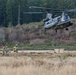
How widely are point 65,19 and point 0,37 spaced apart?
29756 mm

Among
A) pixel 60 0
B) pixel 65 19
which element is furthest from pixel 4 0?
pixel 65 19

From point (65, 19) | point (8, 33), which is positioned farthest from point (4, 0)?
point (65, 19)

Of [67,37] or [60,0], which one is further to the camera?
[60,0]

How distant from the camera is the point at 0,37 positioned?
197 ft

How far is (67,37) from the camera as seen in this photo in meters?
62.1

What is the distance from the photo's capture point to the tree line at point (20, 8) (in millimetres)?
80188

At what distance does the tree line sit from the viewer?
3157 inches

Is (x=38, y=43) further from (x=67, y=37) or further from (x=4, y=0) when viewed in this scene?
(x=4, y=0)

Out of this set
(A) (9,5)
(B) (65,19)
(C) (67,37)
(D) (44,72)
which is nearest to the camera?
(D) (44,72)

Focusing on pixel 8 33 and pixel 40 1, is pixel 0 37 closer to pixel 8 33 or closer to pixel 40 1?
pixel 8 33

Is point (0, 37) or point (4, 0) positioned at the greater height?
point (4, 0)

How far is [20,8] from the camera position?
80.8 m

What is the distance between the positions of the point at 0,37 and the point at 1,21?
26.1 m

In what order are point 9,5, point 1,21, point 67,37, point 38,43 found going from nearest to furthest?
1. point 38,43
2. point 67,37
3. point 9,5
4. point 1,21
